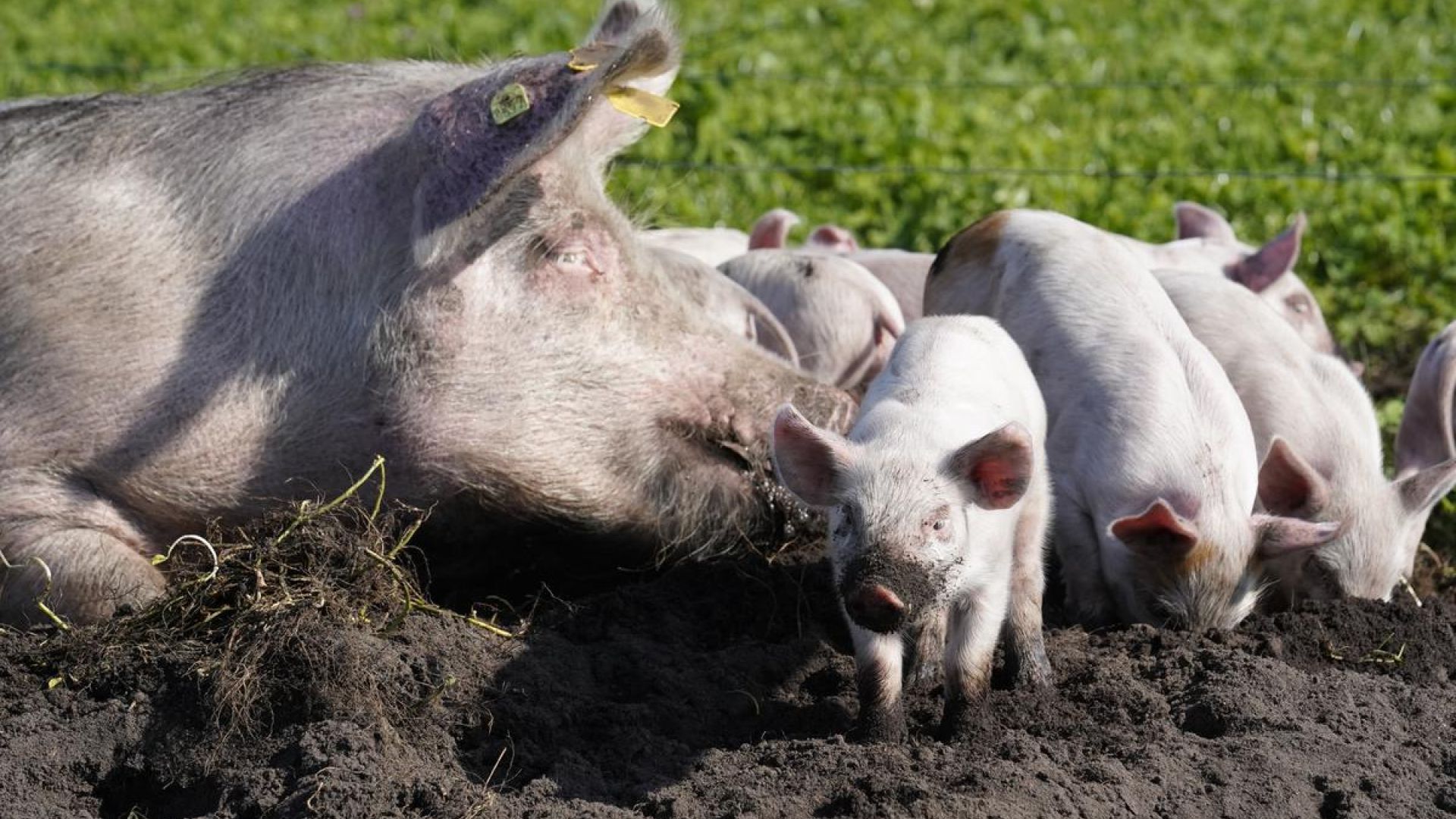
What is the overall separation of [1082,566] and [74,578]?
231 centimetres

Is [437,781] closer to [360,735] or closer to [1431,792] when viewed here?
[360,735]

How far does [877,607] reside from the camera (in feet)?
10.6

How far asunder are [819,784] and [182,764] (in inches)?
46.9

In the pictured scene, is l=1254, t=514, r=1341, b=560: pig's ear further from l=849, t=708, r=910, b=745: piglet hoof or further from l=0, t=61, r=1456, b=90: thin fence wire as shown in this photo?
l=0, t=61, r=1456, b=90: thin fence wire

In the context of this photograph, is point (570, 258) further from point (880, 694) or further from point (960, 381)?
point (880, 694)

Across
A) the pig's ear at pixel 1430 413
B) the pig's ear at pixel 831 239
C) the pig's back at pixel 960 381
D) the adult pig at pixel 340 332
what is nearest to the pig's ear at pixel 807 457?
the pig's back at pixel 960 381

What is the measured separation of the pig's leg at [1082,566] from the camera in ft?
14.7

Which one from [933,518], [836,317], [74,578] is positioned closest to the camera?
[933,518]

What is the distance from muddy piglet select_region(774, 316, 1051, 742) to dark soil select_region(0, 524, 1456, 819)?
0.13 metres

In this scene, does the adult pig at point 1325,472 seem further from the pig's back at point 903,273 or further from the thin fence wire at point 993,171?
the thin fence wire at point 993,171

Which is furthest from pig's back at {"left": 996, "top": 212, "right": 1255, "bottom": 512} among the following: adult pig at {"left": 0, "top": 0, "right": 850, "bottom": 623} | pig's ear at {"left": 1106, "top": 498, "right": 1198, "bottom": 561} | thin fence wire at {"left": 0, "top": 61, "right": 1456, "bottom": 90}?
thin fence wire at {"left": 0, "top": 61, "right": 1456, "bottom": 90}

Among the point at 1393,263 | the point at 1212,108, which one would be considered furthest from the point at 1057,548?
the point at 1212,108

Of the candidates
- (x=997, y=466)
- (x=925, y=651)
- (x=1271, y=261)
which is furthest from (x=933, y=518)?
(x=1271, y=261)

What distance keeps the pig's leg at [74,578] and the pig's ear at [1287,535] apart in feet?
8.13
